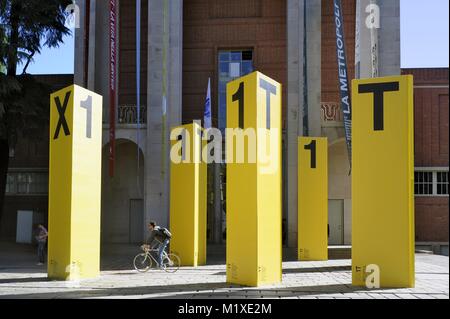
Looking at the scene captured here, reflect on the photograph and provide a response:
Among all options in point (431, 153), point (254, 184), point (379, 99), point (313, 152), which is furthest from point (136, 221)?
point (379, 99)

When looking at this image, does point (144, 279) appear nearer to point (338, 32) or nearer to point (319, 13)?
point (338, 32)

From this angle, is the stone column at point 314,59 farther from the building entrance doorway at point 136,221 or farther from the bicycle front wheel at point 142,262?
the bicycle front wheel at point 142,262

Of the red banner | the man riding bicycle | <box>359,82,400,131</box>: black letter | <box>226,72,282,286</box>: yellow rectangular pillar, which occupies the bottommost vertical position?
the man riding bicycle

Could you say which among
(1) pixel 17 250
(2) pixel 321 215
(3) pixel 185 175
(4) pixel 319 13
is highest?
(4) pixel 319 13

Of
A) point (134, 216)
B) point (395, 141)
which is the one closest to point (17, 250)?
point (134, 216)

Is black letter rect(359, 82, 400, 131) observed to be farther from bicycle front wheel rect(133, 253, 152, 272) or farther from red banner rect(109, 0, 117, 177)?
red banner rect(109, 0, 117, 177)

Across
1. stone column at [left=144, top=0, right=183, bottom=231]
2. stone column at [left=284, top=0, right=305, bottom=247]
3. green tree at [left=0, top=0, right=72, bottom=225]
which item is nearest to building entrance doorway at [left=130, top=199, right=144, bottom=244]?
stone column at [left=144, top=0, right=183, bottom=231]

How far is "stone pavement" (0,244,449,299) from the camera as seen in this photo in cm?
1338

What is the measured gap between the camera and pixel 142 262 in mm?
19281

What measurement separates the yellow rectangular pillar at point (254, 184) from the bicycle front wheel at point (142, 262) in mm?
4788

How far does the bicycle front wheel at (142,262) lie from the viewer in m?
19.2

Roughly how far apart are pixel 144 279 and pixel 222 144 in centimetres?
1592

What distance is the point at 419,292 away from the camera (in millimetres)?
13594
